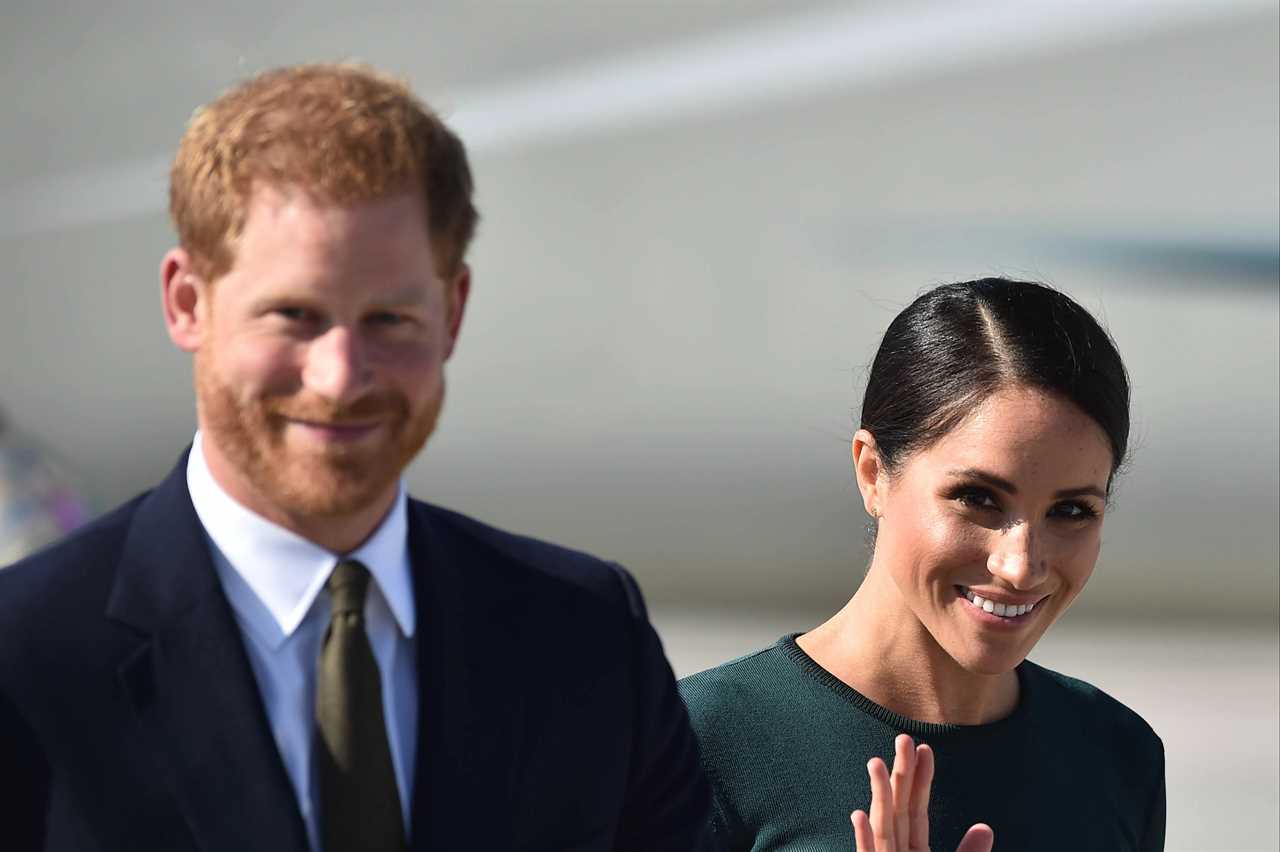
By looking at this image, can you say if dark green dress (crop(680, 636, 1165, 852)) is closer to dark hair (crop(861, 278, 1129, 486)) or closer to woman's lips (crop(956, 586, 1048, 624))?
woman's lips (crop(956, 586, 1048, 624))

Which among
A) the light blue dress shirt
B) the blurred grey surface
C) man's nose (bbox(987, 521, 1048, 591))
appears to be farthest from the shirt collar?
the blurred grey surface

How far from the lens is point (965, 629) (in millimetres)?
1756

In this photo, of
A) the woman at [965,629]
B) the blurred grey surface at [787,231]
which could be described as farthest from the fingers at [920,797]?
the blurred grey surface at [787,231]

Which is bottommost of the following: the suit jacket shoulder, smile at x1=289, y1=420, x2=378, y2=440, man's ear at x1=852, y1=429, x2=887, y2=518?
the suit jacket shoulder

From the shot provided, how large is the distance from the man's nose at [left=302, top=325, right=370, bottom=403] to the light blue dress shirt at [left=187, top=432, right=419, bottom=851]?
11cm

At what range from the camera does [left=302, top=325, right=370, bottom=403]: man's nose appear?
1040 mm

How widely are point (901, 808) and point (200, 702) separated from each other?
2.23ft

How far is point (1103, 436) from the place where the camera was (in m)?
1.77

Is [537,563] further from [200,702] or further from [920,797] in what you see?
[920,797]

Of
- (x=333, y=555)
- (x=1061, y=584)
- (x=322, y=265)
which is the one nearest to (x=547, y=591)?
(x=333, y=555)

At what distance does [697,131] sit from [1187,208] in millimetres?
1480

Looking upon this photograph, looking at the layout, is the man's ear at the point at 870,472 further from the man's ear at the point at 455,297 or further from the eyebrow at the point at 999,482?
the man's ear at the point at 455,297

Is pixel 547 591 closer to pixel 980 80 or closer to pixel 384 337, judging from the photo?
pixel 384 337

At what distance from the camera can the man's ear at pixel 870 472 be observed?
1.85 metres
